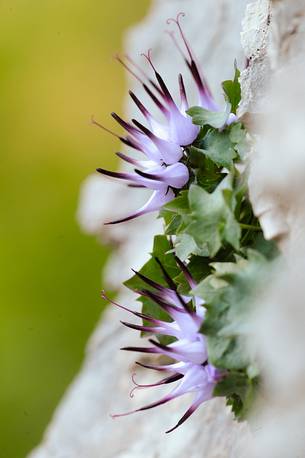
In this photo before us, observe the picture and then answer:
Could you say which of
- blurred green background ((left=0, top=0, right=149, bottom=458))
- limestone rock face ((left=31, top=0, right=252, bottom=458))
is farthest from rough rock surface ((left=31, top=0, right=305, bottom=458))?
blurred green background ((left=0, top=0, right=149, bottom=458))

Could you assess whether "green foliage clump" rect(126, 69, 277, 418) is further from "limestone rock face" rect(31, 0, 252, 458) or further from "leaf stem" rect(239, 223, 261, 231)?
"limestone rock face" rect(31, 0, 252, 458)

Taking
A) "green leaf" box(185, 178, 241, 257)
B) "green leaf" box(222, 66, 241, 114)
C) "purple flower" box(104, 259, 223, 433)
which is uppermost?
"green leaf" box(222, 66, 241, 114)

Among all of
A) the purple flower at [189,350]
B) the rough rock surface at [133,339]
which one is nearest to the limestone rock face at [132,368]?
the rough rock surface at [133,339]

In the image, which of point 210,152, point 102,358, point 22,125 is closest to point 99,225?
point 102,358

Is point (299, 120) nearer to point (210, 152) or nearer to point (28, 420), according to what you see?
point (210, 152)

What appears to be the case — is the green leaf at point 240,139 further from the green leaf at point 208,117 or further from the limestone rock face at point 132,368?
the limestone rock face at point 132,368
